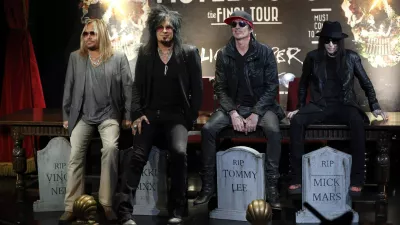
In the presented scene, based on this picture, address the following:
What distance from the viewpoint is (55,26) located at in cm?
842

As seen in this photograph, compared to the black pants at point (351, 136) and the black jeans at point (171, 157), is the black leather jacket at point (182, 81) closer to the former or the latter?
the black jeans at point (171, 157)

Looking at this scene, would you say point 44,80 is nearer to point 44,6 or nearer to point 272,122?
point 44,6

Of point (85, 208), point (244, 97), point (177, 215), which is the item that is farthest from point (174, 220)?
point (85, 208)

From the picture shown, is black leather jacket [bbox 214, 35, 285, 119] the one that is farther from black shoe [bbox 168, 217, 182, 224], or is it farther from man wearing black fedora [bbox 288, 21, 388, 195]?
black shoe [bbox 168, 217, 182, 224]

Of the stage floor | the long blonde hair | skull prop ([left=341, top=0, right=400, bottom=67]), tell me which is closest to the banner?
skull prop ([left=341, top=0, right=400, bottom=67])

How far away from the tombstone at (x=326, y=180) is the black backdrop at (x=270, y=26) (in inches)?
103

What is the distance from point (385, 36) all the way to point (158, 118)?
3.60 metres

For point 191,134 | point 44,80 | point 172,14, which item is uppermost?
point 172,14

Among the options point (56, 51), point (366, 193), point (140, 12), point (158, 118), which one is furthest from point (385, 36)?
point (56, 51)

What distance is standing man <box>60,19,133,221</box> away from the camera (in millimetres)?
5660

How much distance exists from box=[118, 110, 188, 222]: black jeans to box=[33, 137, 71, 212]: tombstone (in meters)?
0.71

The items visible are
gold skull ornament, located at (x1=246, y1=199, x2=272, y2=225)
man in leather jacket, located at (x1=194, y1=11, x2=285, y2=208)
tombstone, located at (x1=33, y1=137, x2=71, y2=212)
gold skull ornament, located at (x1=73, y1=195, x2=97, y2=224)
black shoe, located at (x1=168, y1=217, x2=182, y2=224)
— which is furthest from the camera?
tombstone, located at (x1=33, y1=137, x2=71, y2=212)

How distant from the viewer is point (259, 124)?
570 cm

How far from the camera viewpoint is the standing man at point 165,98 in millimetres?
5430
